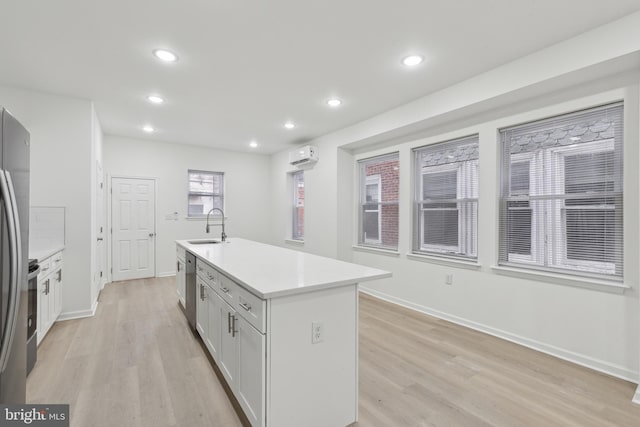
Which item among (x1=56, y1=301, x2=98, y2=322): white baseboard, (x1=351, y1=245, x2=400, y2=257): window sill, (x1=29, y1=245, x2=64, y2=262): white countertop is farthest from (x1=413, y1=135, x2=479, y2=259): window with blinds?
(x1=56, y1=301, x2=98, y2=322): white baseboard

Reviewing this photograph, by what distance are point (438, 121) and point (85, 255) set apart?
4.59 metres

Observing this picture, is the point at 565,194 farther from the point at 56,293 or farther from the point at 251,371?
the point at 56,293

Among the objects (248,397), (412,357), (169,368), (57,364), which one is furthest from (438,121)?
(57,364)

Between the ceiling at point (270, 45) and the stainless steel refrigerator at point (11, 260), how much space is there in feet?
4.42

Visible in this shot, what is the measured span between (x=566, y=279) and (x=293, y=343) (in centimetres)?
256

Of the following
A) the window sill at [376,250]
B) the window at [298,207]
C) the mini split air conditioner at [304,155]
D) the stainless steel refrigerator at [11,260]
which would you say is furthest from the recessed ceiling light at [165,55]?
the window at [298,207]

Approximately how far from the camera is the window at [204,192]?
6375 mm

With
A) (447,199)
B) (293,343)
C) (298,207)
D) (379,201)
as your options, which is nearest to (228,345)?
(293,343)

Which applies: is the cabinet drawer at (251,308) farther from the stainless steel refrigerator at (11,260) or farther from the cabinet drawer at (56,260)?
the cabinet drawer at (56,260)

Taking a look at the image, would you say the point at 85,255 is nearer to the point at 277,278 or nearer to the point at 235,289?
the point at 235,289

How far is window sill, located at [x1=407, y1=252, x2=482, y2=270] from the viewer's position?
3432 mm

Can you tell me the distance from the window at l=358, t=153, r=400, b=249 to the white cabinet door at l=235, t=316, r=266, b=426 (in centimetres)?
315

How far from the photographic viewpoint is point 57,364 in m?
2.55

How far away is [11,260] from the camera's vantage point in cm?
116
